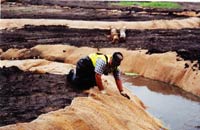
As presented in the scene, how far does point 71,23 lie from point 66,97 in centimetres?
2392

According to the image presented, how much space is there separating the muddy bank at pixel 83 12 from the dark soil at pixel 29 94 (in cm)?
2444

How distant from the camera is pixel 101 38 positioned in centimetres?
3272

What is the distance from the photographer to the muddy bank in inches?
1682

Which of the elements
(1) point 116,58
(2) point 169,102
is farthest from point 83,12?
(1) point 116,58

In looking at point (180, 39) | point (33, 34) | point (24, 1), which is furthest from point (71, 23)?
point (24, 1)

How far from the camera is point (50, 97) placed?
1438 cm

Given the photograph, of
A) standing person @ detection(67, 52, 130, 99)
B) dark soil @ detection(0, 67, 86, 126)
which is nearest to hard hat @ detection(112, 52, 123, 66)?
standing person @ detection(67, 52, 130, 99)

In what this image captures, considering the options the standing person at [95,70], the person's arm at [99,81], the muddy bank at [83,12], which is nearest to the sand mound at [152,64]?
the standing person at [95,70]

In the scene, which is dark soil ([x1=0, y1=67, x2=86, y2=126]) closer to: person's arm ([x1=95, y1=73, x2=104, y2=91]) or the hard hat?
person's arm ([x1=95, y1=73, x2=104, y2=91])

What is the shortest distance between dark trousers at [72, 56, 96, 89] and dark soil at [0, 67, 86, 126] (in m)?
0.36

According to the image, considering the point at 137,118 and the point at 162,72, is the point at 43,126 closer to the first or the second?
the point at 137,118

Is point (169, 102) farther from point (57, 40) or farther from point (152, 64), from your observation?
point (57, 40)

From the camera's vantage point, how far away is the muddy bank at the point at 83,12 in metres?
42.7

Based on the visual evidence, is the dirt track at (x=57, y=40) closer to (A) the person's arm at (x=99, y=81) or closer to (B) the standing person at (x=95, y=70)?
(B) the standing person at (x=95, y=70)
